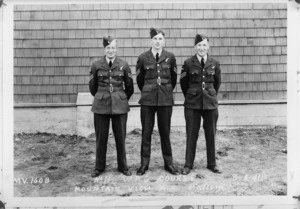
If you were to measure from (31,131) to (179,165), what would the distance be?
4.83ft

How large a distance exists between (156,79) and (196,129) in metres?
0.52

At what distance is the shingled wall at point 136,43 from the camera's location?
3639 mm

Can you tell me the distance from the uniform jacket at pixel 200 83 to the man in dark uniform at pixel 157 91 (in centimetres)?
13

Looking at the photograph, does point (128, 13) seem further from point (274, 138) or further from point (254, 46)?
point (274, 138)

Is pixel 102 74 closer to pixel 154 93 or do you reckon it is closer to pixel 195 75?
pixel 154 93

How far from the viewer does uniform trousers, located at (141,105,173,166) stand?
3.16 metres

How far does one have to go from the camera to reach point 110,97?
3.10 metres

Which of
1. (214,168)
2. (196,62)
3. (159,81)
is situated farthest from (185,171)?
(196,62)

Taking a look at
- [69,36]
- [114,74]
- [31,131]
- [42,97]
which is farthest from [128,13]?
[31,131]

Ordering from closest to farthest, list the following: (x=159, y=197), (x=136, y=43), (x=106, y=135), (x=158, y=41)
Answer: (x=159, y=197) < (x=158, y=41) < (x=106, y=135) < (x=136, y=43)

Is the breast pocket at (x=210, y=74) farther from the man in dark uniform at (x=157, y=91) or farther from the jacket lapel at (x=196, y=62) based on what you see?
the man in dark uniform at (x=157, y=91)

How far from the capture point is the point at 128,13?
3701 mm

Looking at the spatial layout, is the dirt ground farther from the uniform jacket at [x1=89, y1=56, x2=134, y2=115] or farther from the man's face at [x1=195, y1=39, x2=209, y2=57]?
the man's face at [x1=195, y1=39, x2=209, y2=57]
